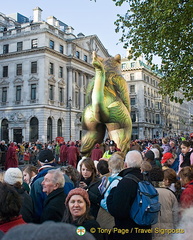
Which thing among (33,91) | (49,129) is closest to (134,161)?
(49,129)

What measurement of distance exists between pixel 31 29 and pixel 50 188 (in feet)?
118

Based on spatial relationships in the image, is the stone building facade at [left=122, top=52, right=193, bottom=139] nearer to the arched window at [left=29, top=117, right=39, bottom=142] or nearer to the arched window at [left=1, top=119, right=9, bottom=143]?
the arched window at [left=29, top=117, right=39, bottom=142]

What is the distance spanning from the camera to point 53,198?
3215 millimetres

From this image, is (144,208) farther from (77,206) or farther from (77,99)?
(77,99)

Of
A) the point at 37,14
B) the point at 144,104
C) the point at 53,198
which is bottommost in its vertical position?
the point at 53,198

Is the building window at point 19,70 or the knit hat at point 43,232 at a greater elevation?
the building window at point 19,70

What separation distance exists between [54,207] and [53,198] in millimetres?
147

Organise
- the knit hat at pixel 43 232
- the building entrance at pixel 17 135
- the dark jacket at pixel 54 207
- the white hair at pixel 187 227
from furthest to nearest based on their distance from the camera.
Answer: the building entrance at pixel 17 135, the dark jacket at pixel 54 207, the white hair at pixel 187 227, the knit hat at pixel 43 232

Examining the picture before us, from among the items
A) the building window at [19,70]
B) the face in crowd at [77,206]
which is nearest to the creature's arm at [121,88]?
the face in crowd at [77,206]

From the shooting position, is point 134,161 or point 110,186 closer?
point 110,186

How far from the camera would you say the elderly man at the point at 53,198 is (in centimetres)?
308

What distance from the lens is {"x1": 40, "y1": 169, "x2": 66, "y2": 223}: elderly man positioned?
3.08 m

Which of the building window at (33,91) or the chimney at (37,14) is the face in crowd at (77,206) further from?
the chimney at (37,14)

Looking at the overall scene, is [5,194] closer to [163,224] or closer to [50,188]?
[50,188]
